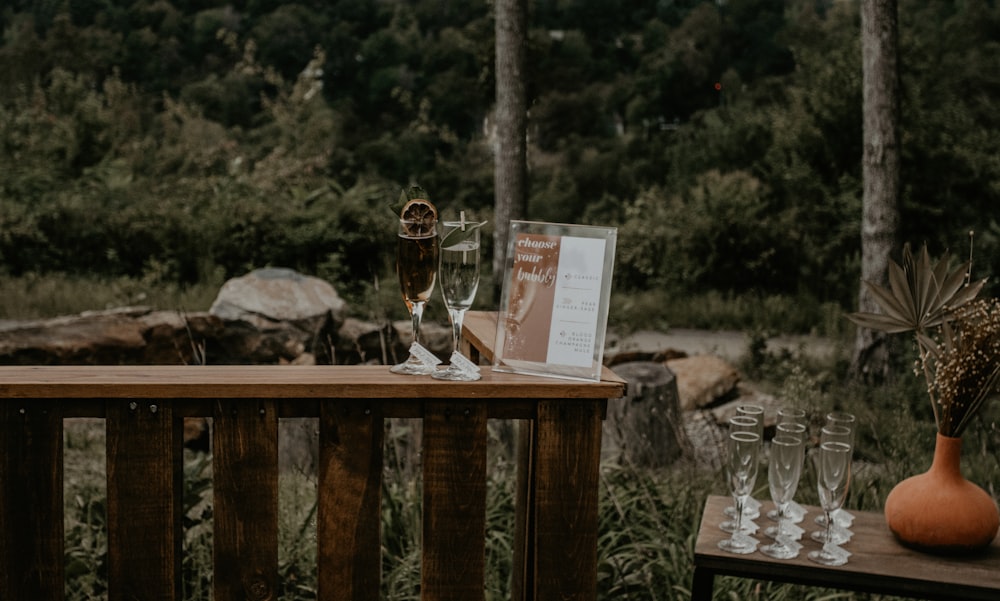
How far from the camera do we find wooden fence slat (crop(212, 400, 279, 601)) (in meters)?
1.72

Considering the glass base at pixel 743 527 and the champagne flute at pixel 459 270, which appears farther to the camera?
the glass base at pixel 743 527

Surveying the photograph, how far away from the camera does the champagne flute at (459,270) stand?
69.4 inches

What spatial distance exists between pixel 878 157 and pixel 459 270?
204 inches

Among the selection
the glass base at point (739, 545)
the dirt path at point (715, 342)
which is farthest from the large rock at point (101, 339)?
the glass base at point (739, 545)

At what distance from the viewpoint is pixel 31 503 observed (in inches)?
67.1

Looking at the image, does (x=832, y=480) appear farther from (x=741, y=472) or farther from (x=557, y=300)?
(x=557, y=300)

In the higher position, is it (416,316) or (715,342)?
(416,316)

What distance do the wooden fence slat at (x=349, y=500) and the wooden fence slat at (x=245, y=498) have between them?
9 centimetres

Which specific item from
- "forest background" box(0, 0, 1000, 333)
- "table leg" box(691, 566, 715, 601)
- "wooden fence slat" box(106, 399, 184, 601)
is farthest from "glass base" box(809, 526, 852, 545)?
"forest background" box(0, 0, 1000, 333)

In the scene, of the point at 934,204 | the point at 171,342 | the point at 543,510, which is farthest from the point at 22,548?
the point at 934,204

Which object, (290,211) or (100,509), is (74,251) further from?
(100,509)

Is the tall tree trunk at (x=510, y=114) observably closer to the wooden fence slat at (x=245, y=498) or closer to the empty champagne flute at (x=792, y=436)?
the empty champagne flute at (x=792, y=436)

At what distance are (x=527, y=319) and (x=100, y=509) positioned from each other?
A: 6.07ft

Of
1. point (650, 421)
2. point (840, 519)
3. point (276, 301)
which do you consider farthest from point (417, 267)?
point (276, 301)
